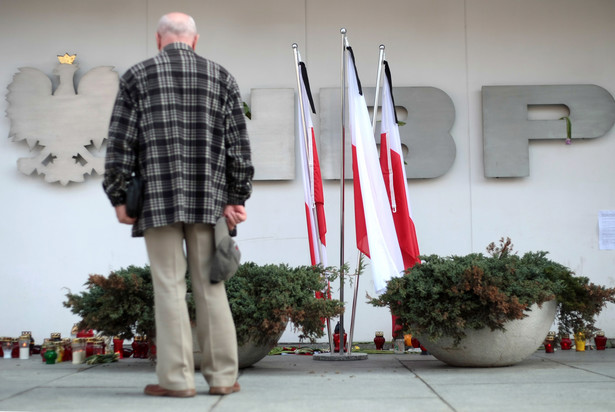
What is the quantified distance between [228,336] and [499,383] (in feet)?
4.62

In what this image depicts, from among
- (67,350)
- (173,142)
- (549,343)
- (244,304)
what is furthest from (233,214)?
(549,343)

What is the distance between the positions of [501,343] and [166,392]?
82.5 inches

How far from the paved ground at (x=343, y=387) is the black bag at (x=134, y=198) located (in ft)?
2.59

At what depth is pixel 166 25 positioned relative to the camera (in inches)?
135

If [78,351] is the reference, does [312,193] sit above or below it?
above

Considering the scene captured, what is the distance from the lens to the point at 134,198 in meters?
3.26

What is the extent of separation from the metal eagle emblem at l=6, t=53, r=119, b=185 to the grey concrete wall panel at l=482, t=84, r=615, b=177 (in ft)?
11.0

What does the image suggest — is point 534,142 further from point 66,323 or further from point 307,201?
point 66,323

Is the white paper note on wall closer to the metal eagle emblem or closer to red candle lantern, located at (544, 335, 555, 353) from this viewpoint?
red candle lantern, located at (544, 335, 555, 353)

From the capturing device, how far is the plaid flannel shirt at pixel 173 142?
327 centimetres

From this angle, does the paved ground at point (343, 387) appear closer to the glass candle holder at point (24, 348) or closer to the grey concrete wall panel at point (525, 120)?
the glass candle holder at point (24, 348)

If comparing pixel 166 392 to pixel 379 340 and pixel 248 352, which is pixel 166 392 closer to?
pixel 248 352

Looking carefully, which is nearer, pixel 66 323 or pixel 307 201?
pixel 307 201

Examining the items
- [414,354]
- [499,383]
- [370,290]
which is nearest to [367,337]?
[370,290]
